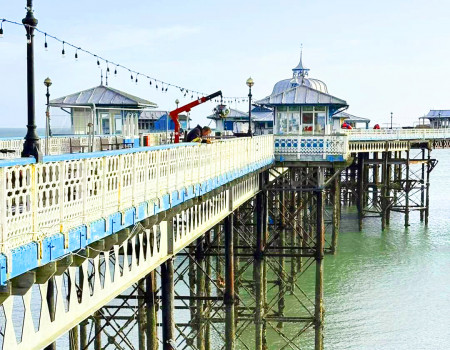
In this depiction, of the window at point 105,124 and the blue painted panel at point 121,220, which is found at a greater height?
the window at point 105,124

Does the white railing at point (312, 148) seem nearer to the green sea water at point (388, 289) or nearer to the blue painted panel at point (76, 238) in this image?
the green sea water at point (388, 289)

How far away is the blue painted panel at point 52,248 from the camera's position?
23.8ft

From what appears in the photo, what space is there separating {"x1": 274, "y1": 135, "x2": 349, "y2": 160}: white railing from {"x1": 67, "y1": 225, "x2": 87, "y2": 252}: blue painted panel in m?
17.4

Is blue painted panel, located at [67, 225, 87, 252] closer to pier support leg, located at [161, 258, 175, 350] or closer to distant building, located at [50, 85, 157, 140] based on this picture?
pier support leg, located at [161, 258, 175, 350]

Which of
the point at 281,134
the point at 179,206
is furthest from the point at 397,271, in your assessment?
the point at 179,206

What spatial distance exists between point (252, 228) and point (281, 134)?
8865 millimetres

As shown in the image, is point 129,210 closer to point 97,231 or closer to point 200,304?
point 97,231

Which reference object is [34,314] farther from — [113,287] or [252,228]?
[113,287]

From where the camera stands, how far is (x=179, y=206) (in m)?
12.7

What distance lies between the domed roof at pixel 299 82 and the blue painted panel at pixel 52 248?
40.3m

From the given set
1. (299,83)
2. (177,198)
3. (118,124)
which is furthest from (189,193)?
(299,83)

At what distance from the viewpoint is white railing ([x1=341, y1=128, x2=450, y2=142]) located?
44181 mm

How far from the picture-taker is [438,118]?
79875mm

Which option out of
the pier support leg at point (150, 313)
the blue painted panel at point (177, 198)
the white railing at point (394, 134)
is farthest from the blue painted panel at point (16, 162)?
the white railing at point (394, 134)
